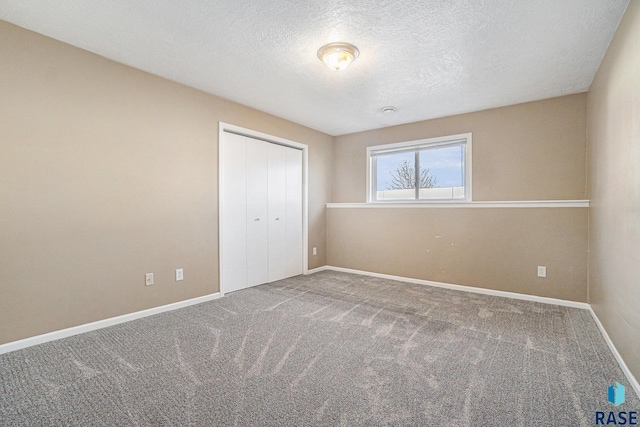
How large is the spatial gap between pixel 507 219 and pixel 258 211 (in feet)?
10.6

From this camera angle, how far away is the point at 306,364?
2006 mm

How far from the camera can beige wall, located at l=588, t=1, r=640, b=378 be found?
1.75 m

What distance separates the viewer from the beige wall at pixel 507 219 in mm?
3289

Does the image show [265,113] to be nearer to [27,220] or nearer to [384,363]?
[27,220]

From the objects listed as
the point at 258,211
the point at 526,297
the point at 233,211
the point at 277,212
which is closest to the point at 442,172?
the point at 526,297

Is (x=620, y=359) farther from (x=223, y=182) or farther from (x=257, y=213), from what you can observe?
Result: (x=223, y=182)

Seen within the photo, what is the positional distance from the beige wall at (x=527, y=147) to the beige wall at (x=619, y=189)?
0.44m

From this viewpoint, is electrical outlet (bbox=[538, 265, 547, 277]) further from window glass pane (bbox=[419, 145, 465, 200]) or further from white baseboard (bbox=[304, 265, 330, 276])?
white baseboard (bbox=[304, 265, 330, 276])

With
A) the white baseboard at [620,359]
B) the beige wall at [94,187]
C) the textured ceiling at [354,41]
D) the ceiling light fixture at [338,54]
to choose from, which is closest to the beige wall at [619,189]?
the white baseboard at [620,359]

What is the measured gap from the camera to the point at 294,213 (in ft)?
15.4

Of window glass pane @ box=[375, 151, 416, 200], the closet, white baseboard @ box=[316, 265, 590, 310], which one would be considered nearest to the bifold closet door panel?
the closet

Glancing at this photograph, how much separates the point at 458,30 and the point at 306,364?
2647mm

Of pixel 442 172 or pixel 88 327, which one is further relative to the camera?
pixel 442 172

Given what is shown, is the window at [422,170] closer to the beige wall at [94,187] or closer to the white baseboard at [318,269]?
the white baseboard at [318,269]
